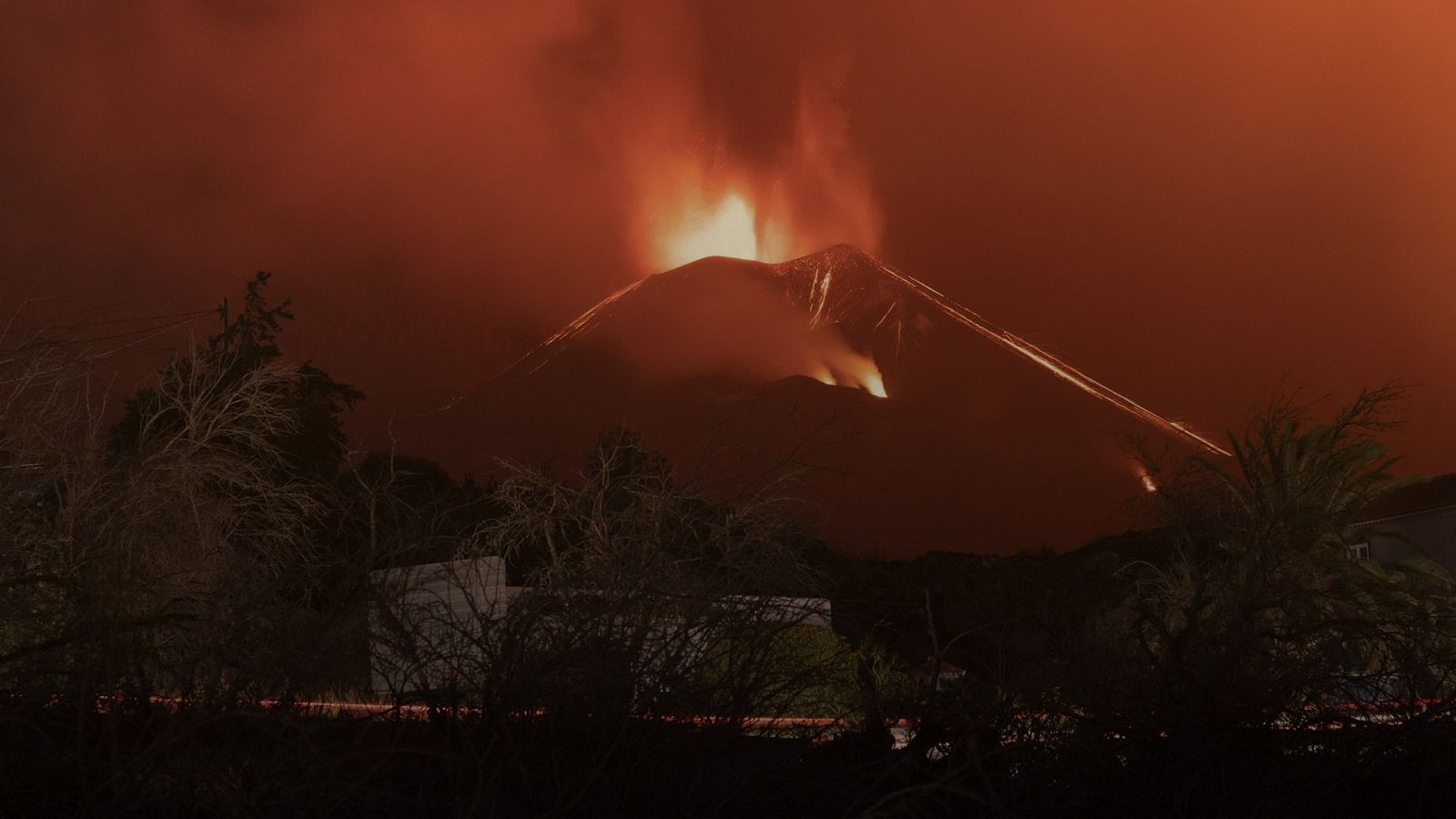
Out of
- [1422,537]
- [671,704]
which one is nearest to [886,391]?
[1422,537]

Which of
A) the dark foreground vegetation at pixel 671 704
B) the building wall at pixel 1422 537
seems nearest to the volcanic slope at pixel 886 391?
the building wall at pixel 1422 537

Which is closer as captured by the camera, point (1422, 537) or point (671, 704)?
point (671, 704)

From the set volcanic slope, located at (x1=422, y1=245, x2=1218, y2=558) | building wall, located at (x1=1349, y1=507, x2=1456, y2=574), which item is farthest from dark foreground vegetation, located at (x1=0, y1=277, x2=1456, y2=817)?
volcanic slope, located at (x1=422, y1=245, x2=1218, y2=558)

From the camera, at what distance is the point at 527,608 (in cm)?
467

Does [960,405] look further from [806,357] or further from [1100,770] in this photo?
[1100,770]

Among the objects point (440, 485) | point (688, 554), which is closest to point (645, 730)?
point (688, 554)

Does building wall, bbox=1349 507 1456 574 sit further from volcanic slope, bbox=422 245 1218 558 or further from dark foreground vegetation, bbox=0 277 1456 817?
volcanic slope, bbox=422 245 1218 558

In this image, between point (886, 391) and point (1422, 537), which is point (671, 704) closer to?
point (1422, 537)

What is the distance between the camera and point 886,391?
15238 cm

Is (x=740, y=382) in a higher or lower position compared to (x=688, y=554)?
higher

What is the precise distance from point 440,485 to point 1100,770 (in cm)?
4498

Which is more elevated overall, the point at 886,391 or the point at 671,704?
the point at 886,391

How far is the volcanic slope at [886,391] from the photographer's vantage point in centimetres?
14475

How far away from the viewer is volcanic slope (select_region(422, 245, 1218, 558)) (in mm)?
144750
